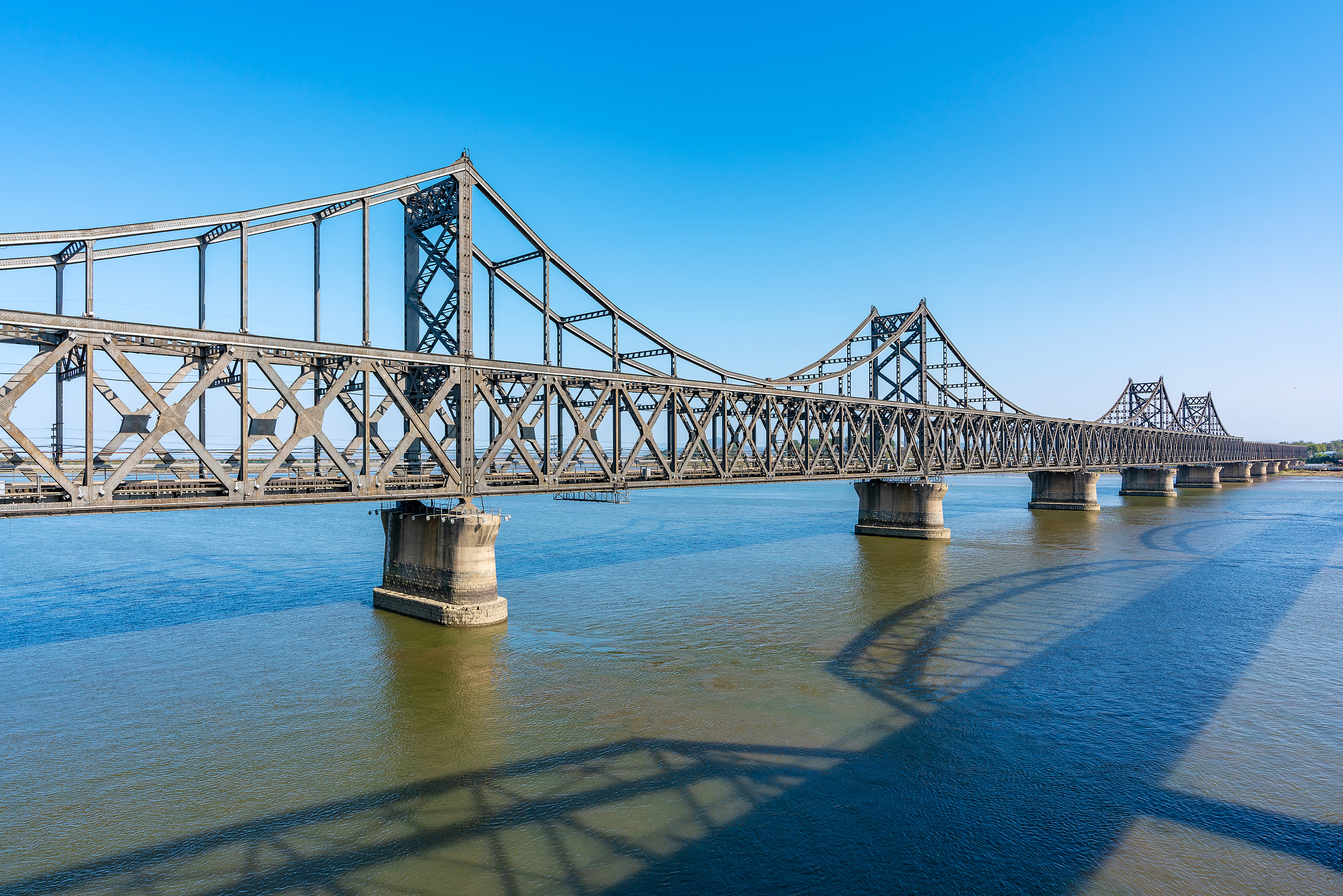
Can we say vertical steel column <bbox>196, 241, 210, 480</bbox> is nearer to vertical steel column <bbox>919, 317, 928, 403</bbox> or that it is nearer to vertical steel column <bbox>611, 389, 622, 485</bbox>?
vertical steel column <bbox>611, 389, 622, 485</bbox>

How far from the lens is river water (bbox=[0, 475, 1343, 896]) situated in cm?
1169

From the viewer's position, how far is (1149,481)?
374 feet

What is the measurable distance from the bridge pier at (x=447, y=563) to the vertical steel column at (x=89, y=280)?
1234 cm

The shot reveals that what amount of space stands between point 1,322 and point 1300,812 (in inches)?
1197

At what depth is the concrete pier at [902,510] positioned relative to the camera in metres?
54.5

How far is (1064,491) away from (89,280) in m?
93.8

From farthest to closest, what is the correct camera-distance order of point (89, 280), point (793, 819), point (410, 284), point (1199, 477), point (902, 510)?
1. point (1199, 477)
2. point (902, 510)
3. point (410, 284)
4. point (89, 280)
5. point (793, 819)

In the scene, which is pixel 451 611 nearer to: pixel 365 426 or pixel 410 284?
pixel 365 426

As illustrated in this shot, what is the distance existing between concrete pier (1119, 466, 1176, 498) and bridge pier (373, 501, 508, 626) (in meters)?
114

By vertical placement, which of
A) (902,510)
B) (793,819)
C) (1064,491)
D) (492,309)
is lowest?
(793,819)

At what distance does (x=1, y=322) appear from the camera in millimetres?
16359

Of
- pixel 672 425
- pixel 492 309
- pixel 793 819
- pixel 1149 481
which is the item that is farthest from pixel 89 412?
pixel 1149 481

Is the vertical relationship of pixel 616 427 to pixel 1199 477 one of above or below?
above

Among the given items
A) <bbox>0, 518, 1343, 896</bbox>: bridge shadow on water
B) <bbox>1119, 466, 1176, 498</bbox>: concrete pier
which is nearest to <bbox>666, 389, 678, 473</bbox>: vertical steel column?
<bbox>0, 518, 1343, 896</bbox>: bridge shadow on water
